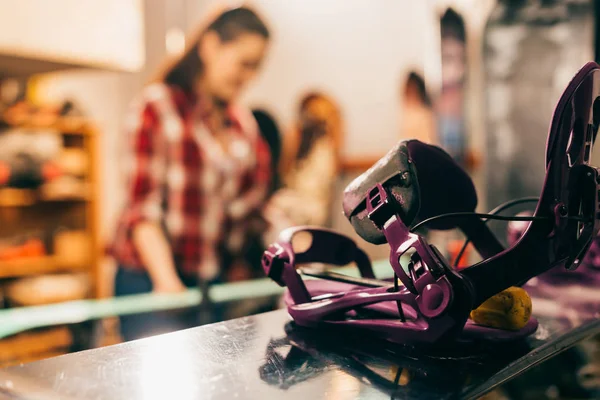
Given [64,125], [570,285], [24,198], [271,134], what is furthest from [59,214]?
[570,285]

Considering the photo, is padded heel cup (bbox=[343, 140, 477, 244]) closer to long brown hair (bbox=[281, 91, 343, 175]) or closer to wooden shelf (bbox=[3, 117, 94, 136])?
wooden shelf (bbox=[3, 117, 94, 136])

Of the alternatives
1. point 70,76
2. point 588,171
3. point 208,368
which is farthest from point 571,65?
point 70,76

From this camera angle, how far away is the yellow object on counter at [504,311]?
51cm

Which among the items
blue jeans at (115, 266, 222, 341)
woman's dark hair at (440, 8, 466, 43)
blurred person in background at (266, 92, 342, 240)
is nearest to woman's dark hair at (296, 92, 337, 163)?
blurred person in background at (266, 92, 342, 240)

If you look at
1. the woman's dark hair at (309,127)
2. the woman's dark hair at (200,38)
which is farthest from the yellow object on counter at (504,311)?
the woman's dark hair at (309,127)

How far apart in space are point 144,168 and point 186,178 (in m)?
0.26

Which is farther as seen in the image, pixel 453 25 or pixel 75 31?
pixel 453 25

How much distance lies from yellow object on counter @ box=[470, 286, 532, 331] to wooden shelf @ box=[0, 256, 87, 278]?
2804mm

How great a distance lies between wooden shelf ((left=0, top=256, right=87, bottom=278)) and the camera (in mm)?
2840

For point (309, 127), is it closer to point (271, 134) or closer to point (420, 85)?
point (271, 134)

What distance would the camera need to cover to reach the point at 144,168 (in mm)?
2295

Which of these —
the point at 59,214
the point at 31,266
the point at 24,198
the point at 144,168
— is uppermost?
the point at 144,168

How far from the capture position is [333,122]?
11.6ft

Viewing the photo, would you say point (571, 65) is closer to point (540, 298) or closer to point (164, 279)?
point (540, 298)
